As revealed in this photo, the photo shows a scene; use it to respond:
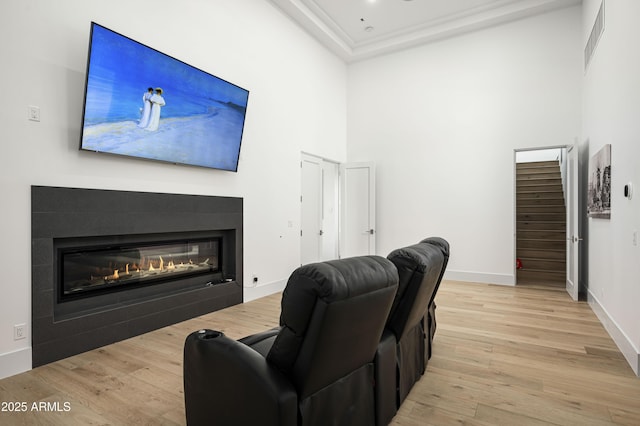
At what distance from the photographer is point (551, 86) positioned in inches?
232

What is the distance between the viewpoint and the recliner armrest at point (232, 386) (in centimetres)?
145

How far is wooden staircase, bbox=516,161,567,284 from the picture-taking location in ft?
22.2

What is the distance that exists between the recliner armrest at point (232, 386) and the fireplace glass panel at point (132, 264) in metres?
2.17

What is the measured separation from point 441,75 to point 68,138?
6.16m

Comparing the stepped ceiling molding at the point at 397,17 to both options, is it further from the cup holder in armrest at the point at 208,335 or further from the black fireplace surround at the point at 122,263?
the cup holder in armrest at the point at 208,335

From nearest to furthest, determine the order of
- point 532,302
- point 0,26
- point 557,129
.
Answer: point 0,26 → point 532,302 → point 557,129

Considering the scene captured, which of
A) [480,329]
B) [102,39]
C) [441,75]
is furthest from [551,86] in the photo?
[102,39]

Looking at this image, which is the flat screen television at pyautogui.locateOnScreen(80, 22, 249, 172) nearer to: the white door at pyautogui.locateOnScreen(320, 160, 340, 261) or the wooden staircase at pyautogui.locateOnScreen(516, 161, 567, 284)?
the white door at pyautogui.locateOnScreen(320, 160, 340, 261)

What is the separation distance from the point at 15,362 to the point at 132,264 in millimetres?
1270

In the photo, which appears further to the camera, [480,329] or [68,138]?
[480,329]

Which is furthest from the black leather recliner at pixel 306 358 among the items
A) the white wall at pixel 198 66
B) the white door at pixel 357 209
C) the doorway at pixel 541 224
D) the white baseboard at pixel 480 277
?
the doorway at pixel 541 224

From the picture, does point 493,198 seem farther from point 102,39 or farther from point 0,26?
point 0,26

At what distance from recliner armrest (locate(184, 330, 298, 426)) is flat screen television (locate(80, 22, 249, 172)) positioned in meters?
2.42

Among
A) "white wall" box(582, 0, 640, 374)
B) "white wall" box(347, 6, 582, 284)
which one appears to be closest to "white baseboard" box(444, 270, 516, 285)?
"white wall" box(347, 6, 582, 284)
